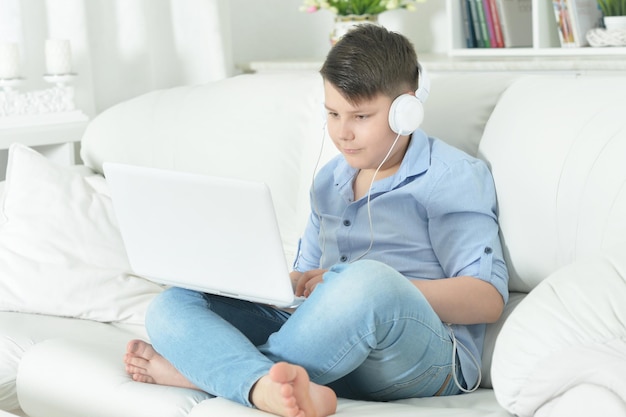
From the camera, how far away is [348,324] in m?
1.31

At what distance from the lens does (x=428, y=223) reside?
61.1 inches

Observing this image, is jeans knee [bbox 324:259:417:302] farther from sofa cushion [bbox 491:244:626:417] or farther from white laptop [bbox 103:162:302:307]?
sofa cushion [bbox 491:244:626:417]

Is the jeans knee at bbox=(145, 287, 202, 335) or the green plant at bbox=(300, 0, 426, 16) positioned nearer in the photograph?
the jeans knee at bbox=(145, 287, 202, 335)

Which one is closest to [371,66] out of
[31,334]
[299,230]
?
[299,230]

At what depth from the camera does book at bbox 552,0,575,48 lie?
2.52 m

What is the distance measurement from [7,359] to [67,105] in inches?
45.4

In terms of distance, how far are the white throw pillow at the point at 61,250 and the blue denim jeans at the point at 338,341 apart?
1.39 feet

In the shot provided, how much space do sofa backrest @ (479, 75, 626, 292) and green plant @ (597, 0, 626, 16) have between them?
3.05ft

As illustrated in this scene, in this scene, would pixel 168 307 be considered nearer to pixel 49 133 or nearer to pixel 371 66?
pixel 371 66

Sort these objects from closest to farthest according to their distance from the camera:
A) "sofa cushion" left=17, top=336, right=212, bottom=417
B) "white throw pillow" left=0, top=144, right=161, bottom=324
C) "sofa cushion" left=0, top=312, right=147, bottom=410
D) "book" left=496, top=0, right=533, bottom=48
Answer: "sofa cushion" left=17, top=336, right=212, bottom=417, "sofa cushion" left=0, top=312, right=147, bottom=410, "white throw pillow" left=0, top=144, right=161, bottom=324, "book" left=496, top=0, right=533, bottom=48

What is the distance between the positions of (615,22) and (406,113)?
1131 millimetres

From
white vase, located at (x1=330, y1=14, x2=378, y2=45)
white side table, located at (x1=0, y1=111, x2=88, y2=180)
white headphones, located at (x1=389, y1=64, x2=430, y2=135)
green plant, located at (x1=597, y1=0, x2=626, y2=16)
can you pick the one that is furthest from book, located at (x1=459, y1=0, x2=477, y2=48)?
white headphones, located at (x1=389, y1=64, x2=430, y2=135)

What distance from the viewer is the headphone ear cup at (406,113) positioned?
151 cm

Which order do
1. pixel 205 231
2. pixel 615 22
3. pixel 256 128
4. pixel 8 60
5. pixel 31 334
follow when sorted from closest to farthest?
pixel 205 231 < pixel 31 334 < pixel 256 128 < pixel 615 22 < pixel 8 60
